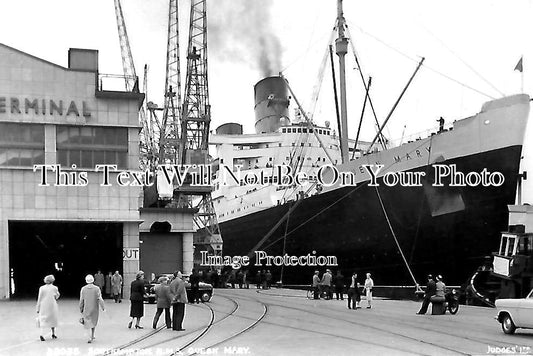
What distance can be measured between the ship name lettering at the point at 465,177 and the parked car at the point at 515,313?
17.0 meters

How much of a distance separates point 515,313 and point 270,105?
46.4m

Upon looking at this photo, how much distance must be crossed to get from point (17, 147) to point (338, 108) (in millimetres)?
22994

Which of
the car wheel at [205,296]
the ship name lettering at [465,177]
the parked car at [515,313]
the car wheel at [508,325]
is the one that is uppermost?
the ship name lettering at [465,177]

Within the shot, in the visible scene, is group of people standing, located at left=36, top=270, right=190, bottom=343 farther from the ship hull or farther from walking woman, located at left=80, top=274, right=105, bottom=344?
the ship hull

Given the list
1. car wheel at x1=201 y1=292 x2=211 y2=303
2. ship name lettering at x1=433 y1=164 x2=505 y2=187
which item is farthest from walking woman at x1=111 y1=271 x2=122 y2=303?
ship name lettering at x1=433 y1=164 x2=505 y2=187

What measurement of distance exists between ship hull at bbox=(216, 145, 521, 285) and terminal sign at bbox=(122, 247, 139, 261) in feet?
43.6

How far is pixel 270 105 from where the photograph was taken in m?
59.4

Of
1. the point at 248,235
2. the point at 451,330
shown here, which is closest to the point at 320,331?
the point at 451,330

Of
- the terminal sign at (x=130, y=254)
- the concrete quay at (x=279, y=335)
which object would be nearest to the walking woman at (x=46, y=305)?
the concrete quay at (x=279, y=335)

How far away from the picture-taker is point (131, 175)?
26.6 m

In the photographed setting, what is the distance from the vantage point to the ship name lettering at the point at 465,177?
30783 millimetres

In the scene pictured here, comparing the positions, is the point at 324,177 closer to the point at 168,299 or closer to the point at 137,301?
the point at 137,301

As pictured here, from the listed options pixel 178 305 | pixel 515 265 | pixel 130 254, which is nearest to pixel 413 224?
pixel 515 265

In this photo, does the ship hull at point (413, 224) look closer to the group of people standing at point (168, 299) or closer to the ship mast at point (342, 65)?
the ship mast at point (342, 65)
